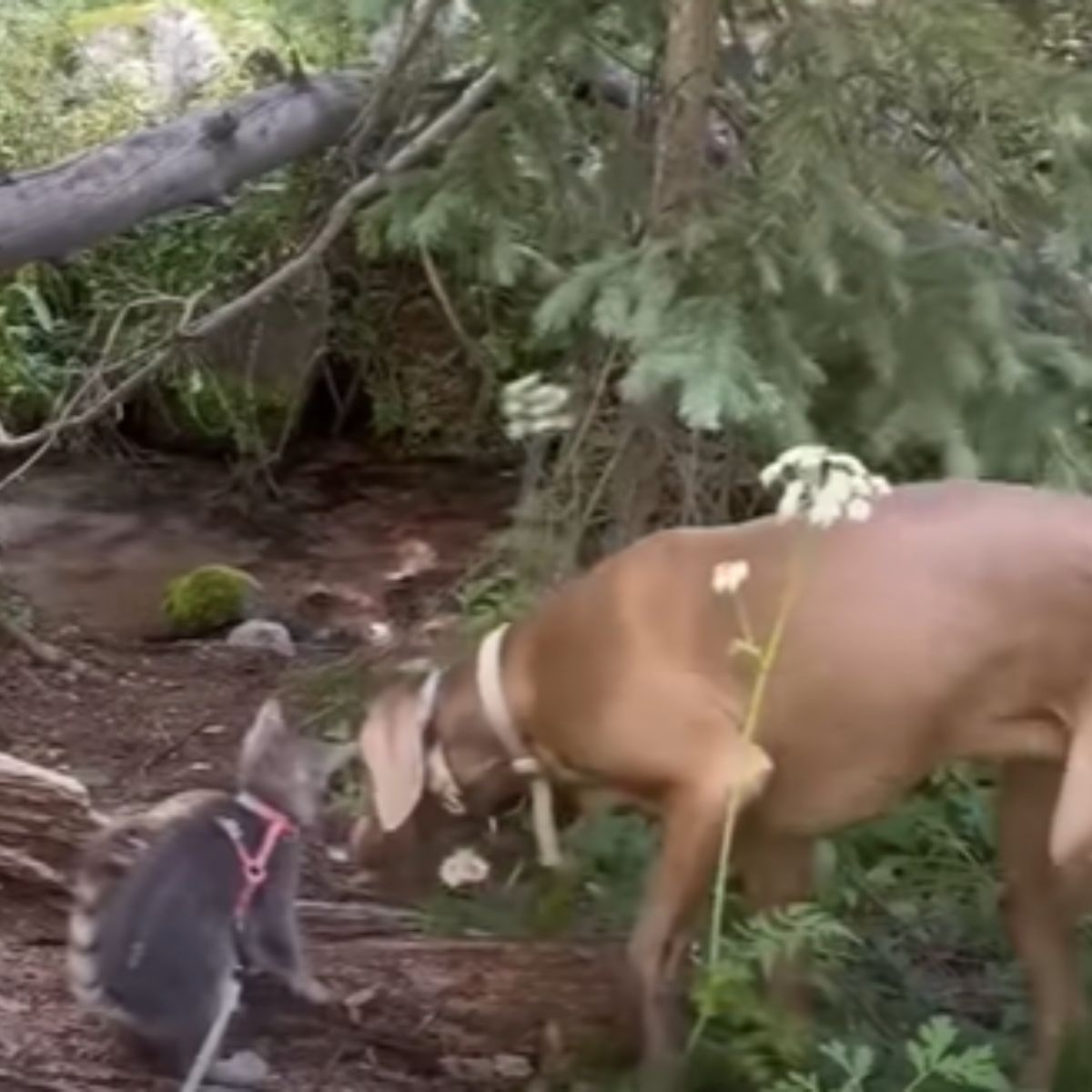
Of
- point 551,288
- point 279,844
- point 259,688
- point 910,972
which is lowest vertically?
point 259,688

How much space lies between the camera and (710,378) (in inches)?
180

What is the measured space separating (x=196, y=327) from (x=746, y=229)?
2267mm

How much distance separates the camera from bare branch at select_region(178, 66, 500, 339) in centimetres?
571

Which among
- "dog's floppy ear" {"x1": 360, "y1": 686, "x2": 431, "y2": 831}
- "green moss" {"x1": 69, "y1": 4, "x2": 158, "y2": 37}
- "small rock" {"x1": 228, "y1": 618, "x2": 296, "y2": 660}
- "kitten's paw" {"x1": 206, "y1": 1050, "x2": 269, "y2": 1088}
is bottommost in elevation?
"small rock" {"x1": 228, "y1": 618, "x2": 296, "y2": 660}

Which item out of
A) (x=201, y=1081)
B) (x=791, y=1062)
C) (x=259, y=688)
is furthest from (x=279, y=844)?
(x=259, y=688)

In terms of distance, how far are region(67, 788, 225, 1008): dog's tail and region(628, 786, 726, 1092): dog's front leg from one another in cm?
69

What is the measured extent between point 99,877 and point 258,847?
0.94ft

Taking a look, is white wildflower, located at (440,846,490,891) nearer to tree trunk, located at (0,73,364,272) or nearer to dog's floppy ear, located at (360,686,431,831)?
dog's floppy ear, located at (360,686,431,831)

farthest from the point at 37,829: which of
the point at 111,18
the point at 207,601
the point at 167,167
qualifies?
the point at 111,18

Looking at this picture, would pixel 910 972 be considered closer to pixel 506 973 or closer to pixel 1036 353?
pixel 506 973

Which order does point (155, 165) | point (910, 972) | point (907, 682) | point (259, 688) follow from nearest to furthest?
point (907, 682)
point (910, 972)
point (155, 165)
point (259, 688)

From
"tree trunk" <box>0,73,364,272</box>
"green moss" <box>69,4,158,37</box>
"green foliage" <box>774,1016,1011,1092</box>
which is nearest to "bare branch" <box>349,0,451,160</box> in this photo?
"tree trunk" <box>0,73,364,272</box>

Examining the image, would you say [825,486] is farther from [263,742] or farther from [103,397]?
[103,397]

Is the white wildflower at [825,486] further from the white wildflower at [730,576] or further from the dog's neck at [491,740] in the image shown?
the dog's neck at [491,740]
